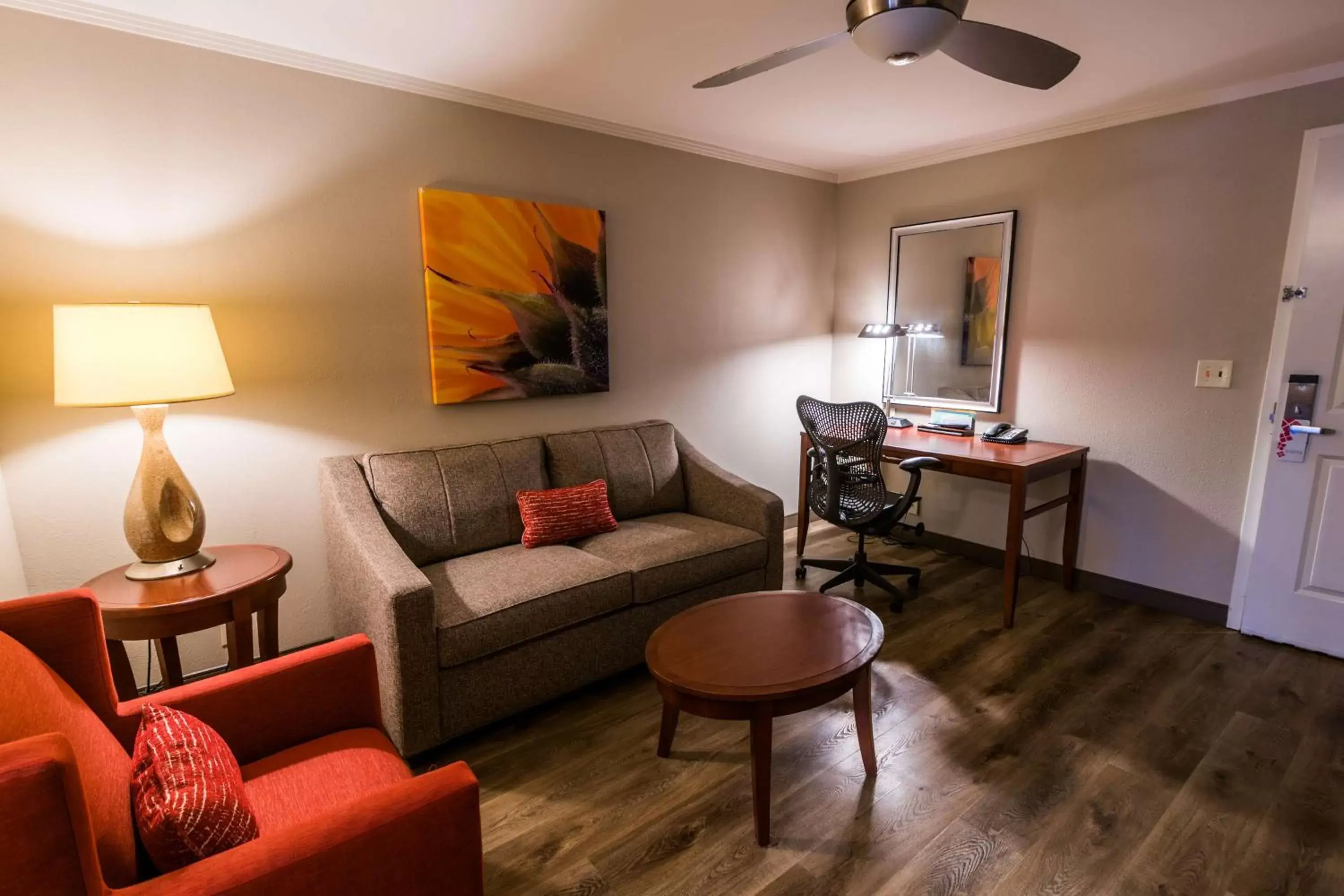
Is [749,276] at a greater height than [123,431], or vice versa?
[749,276]

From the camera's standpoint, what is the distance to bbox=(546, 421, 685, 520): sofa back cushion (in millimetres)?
3072

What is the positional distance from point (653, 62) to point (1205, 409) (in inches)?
110

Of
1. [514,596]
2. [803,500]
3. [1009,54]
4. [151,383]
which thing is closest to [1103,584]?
[803,500]

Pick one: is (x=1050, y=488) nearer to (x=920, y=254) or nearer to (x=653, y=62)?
(x=920, y=254)

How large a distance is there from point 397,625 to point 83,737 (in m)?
0.87

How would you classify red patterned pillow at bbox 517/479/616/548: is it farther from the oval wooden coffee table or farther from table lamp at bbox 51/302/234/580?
table lamp at bbox 51/302/234/580

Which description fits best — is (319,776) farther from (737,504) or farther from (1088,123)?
(1088,123)

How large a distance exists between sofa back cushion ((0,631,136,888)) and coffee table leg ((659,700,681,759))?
4.25 ft

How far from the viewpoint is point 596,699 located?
246cm

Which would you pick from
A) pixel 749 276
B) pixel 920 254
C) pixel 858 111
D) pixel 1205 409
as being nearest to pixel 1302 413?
pixel 1205 409

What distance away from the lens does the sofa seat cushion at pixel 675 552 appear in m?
2.56

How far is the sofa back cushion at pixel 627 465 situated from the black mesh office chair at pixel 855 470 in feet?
2.31

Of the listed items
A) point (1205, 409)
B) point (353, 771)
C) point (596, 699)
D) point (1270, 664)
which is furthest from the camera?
point (1205, 409)

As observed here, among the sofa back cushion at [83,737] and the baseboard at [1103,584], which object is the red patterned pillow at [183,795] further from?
the baseboard at [1103,584]
